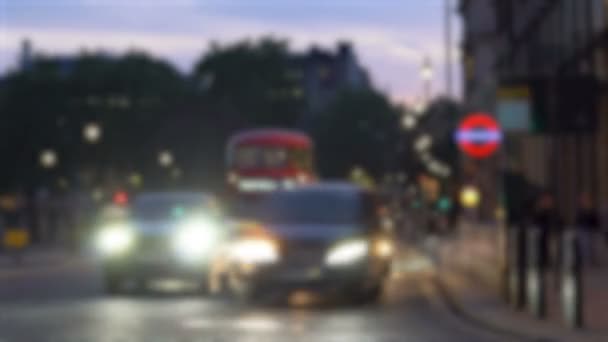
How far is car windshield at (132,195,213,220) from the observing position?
2752 centimetres

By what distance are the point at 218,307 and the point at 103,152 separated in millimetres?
77201

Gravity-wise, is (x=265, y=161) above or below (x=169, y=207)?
below

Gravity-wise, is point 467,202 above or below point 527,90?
below

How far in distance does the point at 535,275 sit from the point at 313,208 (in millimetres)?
5128

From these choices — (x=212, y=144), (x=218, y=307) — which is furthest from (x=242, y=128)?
(x=218, y=307)

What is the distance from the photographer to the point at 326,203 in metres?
24.5

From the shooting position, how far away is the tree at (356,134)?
449 ft

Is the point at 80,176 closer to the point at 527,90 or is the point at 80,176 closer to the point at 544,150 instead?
the point at 544,150

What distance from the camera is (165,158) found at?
95.9 meters

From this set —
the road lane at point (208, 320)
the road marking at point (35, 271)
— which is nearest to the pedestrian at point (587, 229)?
the road lane at point (208, 320)

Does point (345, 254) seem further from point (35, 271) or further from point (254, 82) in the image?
point (254, 82)

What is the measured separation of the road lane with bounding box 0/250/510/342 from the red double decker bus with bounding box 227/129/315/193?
23.4 m

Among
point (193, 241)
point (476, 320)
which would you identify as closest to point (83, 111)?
point (193, 241)

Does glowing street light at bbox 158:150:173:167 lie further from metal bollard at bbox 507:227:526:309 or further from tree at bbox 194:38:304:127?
metal bollard at bbox 507:227:526:309
